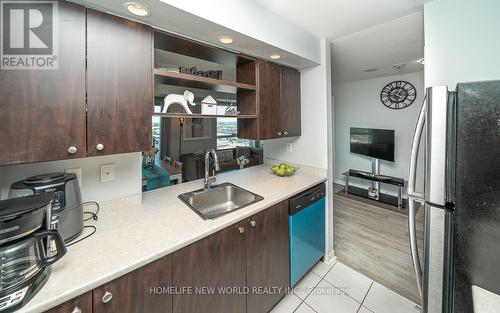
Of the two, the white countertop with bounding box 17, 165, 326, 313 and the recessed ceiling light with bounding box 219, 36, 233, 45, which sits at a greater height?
the recessed ceiling light with bounding box 219, 36, 233, 45

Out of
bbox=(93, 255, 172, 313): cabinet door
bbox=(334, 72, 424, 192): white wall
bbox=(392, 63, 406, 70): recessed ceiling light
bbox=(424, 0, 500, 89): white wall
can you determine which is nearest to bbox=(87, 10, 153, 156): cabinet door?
bbox=(93, 255, 172, 313): cabinet door

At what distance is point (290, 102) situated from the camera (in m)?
2.18

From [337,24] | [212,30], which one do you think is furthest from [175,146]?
[337,24]

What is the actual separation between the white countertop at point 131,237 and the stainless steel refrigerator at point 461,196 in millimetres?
892

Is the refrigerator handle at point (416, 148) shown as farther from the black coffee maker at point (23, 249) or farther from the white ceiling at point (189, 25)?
the black coffee maker at point (23, 249)

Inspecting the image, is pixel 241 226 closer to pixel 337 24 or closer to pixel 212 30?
pixel 212 30

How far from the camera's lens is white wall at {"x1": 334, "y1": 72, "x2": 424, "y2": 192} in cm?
353

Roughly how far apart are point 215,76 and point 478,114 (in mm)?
1532

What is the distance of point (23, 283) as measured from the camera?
0.66 meters

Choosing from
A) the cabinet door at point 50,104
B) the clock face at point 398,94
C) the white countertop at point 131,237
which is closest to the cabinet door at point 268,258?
the white countertop at point 131,237

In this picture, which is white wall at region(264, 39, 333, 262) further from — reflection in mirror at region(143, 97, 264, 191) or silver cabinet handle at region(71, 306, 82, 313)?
silver cabinet handle at region(71, 306, 82, 313)

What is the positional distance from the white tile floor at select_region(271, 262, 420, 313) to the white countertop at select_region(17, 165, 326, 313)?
92 centimetres

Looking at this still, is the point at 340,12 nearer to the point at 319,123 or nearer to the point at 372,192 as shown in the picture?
the point at 319,123

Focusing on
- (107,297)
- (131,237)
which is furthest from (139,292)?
(131,237)
